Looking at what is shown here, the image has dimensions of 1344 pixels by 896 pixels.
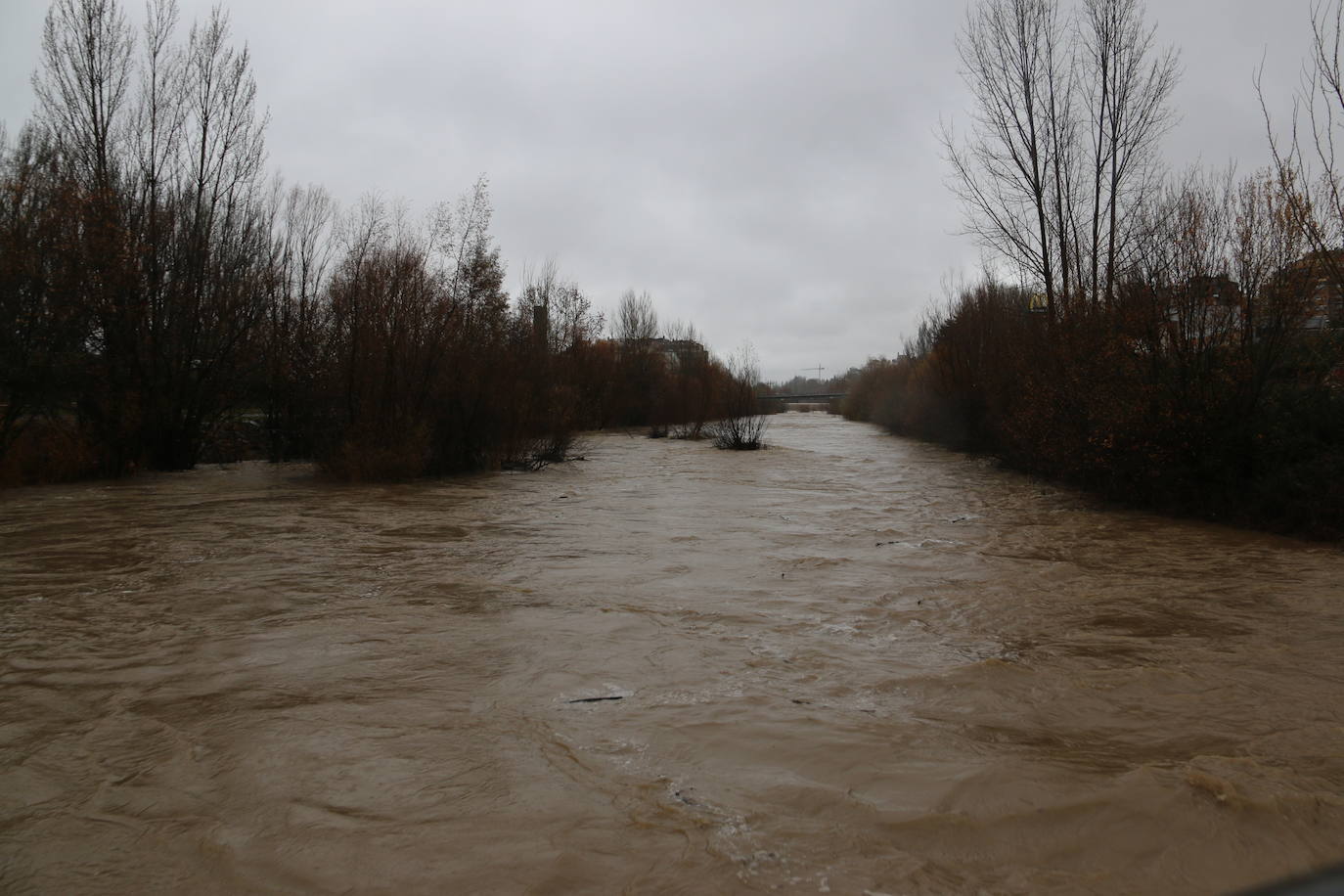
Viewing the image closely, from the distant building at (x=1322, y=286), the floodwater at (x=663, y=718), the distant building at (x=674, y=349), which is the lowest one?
the floodwater at (x=663, y=718)

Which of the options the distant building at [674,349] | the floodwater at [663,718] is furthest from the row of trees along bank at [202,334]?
the distant building at [674,349]

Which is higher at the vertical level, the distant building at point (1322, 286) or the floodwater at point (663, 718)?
the distant building at point (1322, 286)


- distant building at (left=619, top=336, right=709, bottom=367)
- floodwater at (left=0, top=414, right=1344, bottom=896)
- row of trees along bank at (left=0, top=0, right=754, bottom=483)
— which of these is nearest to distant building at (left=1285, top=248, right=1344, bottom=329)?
floodwater at (left=0, top=414, right=1344, bottom=896)

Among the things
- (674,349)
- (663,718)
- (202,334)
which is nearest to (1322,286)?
Result: (663,718)

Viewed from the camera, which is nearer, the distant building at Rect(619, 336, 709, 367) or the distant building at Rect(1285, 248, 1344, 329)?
the distant building at Rect(1285, 248, 1344, 329)

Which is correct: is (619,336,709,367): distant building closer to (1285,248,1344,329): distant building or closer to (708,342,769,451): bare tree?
(708,342,769,451): bare tree

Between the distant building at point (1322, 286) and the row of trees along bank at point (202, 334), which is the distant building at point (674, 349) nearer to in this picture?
the row of trees along bank at point (202, 334)

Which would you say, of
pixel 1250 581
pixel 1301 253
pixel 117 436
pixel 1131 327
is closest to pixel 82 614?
pixel 1250 581

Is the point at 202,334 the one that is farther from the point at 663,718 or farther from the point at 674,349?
the point at 674,349

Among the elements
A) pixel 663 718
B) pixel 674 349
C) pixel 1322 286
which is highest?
pixel 674 349

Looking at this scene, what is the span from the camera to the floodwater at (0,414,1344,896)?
2.68 m

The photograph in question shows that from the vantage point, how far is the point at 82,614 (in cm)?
553

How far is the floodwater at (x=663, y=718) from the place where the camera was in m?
2.68

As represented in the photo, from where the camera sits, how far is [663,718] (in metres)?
3.81
